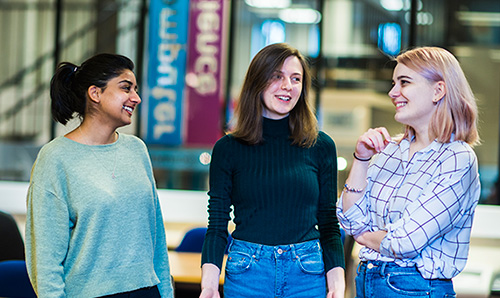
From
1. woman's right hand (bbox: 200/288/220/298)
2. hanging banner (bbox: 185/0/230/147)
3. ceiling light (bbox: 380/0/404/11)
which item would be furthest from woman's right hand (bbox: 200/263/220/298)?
ceiling light (bbox: 380/0/404/11)

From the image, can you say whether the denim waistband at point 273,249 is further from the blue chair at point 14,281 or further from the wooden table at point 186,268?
the blue chair at point 14,281

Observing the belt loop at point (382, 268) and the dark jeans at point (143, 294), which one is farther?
the dark jeans at point (143, 294)

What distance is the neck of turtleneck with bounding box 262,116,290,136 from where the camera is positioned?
229 cm

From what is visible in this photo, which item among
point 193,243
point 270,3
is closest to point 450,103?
point 193,243

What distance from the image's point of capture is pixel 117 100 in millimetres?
2211

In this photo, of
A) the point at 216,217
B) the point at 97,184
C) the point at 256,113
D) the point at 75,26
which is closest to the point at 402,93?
the point at 256,113

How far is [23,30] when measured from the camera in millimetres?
7973

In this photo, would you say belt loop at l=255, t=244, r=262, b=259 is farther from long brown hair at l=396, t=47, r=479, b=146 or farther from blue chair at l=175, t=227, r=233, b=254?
blue chair at l=175, t=227, r=233, b=254

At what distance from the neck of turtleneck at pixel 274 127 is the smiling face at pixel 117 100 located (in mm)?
477

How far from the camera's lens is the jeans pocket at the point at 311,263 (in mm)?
2117

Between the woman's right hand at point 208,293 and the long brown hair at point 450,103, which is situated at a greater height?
the long brown hair at point 450,103

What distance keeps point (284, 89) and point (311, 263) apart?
24.3 inches

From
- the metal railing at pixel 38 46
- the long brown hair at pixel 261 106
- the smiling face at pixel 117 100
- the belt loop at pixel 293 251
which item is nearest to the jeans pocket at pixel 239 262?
the belt loop at pixel 293 251

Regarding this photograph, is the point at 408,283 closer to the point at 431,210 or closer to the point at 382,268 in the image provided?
the point at 382,268
